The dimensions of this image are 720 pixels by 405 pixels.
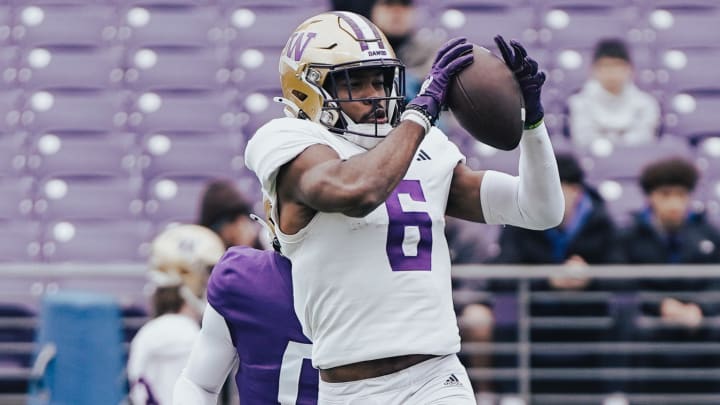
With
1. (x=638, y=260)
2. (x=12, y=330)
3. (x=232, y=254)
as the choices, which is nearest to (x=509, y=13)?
(x=638, y=260)

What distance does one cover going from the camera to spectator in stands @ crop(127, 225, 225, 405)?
6012 mm

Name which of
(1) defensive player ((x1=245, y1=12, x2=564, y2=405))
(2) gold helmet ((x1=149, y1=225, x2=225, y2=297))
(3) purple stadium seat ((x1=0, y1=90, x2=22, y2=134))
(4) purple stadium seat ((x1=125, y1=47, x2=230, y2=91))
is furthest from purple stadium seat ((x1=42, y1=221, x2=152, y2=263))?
(1) defensive player ((x1=245, y1=12, x2=564, y2=405))

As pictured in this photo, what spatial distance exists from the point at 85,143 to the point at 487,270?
10.1ft

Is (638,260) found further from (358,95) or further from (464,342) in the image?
(358,95)

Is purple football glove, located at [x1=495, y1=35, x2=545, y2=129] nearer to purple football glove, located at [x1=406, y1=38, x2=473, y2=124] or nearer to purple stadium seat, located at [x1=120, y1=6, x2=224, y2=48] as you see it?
purple football glove, located at [x1=406, y1=38, x2=473, y2=124]

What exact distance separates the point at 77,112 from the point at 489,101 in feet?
18.8

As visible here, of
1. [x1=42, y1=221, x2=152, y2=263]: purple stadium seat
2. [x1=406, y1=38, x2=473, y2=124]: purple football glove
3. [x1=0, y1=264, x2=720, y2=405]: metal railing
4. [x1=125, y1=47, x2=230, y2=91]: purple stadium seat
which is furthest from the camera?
→ [x1=125, y1=47, x2=230, y2=91]: purple stadium seat

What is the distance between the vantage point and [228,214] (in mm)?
6906

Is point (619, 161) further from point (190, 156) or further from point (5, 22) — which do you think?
point (5, 22)

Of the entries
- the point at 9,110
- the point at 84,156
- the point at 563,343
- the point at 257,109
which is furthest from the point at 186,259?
the point at 9,110

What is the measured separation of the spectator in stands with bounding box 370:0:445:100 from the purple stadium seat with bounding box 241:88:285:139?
3.76 ft

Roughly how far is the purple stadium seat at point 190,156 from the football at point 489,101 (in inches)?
193

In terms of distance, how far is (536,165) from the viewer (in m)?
3.83

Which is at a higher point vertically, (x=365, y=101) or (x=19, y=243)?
(x=365, y=101)
